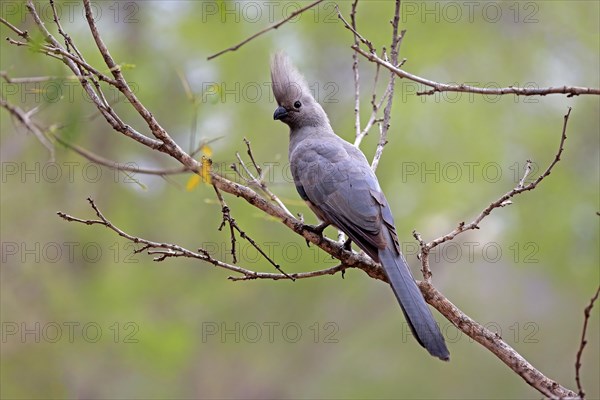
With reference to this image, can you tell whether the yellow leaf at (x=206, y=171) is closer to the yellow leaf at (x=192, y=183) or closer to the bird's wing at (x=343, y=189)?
the yellow leaf at (x=192, y=183)

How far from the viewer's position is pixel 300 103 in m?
5.35

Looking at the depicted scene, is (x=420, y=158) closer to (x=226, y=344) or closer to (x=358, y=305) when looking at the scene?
(x=358, y=305)

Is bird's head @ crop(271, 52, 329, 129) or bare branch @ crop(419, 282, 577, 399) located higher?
bird's head @ crop(271, 52, 329, 129)

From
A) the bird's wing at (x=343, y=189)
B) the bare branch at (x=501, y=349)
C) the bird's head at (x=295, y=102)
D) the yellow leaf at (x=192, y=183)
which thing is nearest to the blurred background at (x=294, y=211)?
the bird's head at (x=295, y=102)

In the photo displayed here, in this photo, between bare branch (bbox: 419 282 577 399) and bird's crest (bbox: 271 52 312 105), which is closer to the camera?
bare branch (bbox: 419 282 577 399)

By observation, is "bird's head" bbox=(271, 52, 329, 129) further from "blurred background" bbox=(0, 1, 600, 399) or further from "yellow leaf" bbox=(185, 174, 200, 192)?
"yellow leaf" bbox=(185, 174, 200, 192)

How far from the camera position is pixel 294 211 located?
710cm

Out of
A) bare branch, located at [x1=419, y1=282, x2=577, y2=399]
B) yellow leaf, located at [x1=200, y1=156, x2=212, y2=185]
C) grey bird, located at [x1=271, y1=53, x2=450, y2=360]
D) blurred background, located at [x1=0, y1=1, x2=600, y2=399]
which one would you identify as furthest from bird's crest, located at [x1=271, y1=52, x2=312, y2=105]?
yellow leaf, located at [x1=200, y1=156, x2=212, y2=185]

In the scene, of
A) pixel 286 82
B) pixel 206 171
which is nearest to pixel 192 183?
pixel 206 171

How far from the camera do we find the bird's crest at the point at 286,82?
515cm

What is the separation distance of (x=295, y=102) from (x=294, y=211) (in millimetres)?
1945

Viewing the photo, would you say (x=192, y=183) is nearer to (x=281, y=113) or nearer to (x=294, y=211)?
(x=281, y=113)

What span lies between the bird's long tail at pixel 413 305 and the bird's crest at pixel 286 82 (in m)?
1.79

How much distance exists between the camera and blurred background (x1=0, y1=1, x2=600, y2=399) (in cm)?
758
